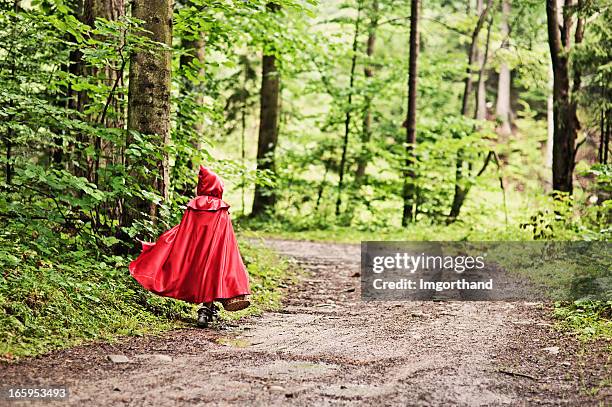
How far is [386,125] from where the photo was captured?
22984 mm

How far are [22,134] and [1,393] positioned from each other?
180 inches

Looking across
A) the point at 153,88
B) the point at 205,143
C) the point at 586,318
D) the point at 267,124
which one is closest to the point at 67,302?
the point at 153,88

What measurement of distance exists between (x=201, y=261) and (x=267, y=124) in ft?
46.9

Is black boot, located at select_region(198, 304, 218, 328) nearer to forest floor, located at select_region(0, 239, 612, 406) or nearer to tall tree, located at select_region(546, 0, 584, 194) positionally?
forest floor, located at select_region(0, 239, 612, 406)

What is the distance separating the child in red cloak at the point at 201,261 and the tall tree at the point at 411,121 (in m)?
12.7

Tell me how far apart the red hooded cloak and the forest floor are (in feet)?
1.58

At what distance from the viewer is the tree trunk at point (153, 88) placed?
786cm

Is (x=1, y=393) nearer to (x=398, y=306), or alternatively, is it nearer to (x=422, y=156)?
(x=398, y=306)

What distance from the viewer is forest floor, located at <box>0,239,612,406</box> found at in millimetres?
4699

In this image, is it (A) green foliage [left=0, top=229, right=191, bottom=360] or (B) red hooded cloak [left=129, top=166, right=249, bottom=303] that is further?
(B) red hooded cloak [left=129, top=166, right=249, bottom=303]

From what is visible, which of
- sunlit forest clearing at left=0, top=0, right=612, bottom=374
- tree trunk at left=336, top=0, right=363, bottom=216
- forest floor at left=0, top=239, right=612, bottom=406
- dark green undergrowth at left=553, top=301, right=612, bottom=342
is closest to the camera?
forest floor at left=0, top=239, right=612, bottom=406

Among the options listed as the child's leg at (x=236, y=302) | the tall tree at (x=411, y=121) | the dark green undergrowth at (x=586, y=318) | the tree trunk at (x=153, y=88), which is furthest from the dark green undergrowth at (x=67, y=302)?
the tall tree at (x=411, y=121)

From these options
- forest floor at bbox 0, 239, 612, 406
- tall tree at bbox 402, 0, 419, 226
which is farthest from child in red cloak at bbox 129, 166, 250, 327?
tall tree at bbox 402, 0, 419, 226

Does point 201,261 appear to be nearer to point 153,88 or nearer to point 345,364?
point 345,364
